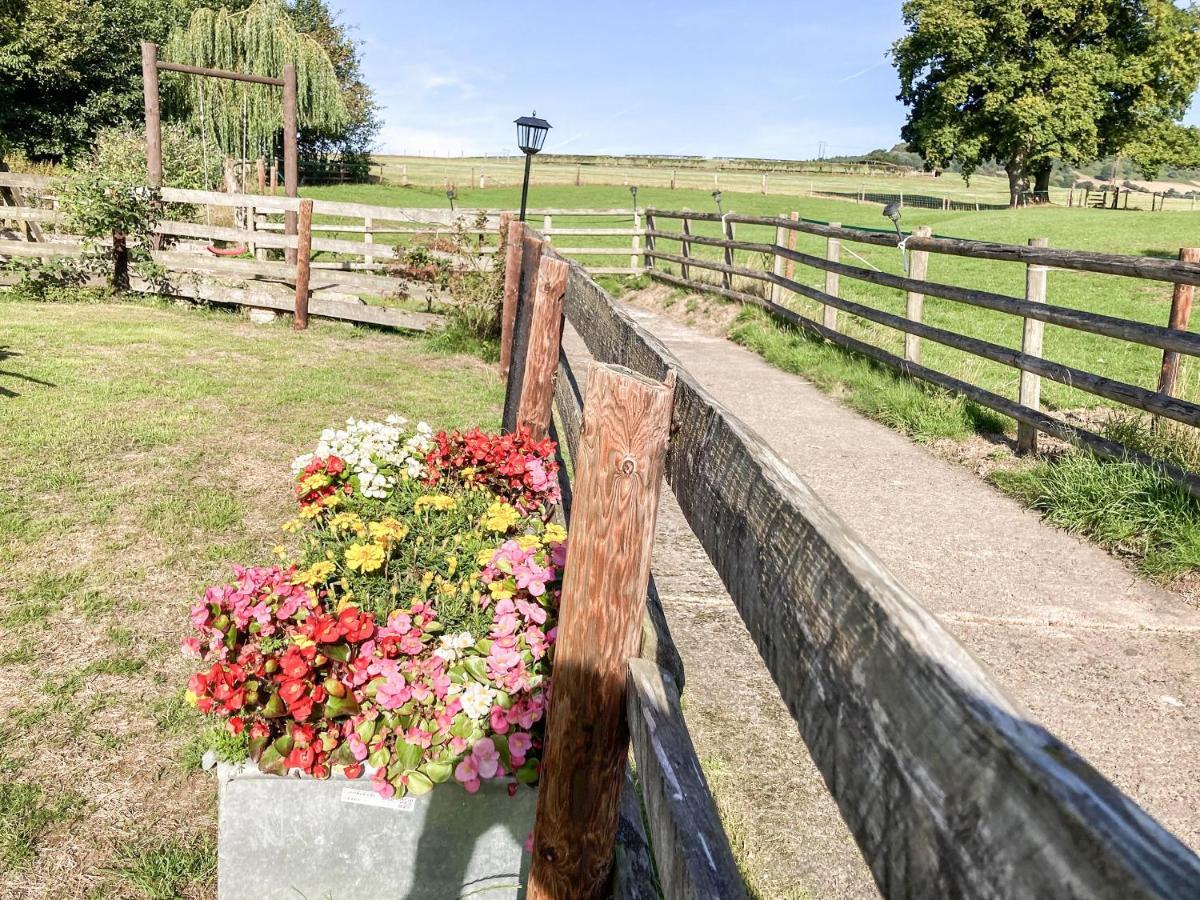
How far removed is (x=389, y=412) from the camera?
7453 mm

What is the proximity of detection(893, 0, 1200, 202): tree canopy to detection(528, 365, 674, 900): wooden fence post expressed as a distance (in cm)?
4491

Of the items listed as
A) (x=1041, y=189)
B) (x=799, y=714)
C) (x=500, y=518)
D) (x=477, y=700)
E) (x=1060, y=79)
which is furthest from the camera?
(x=1041, y=189)

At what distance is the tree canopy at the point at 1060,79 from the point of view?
133 feet

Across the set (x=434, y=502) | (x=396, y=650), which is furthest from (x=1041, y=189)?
(x=396, y=650)

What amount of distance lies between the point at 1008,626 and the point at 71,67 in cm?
4139

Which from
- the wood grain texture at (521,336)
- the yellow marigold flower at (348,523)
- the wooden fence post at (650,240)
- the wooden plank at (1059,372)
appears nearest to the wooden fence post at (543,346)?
the wood grain texture at (521,336)

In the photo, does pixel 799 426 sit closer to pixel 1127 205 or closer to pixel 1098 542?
pixel 1098 542

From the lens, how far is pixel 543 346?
4082 mm

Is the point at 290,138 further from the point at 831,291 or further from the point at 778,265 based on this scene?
the point at 831,291

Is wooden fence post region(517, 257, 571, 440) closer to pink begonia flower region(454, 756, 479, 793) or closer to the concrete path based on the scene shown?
the concrete path

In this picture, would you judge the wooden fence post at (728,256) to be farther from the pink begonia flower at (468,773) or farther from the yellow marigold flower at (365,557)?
the pink begonia flower at (468,773)

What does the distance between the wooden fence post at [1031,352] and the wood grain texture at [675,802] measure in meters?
5.23

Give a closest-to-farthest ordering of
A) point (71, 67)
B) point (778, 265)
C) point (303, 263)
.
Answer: point (303, 263)
point (778, 265)
point (71, 67)

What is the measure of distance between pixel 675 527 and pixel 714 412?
3641 millimetres
